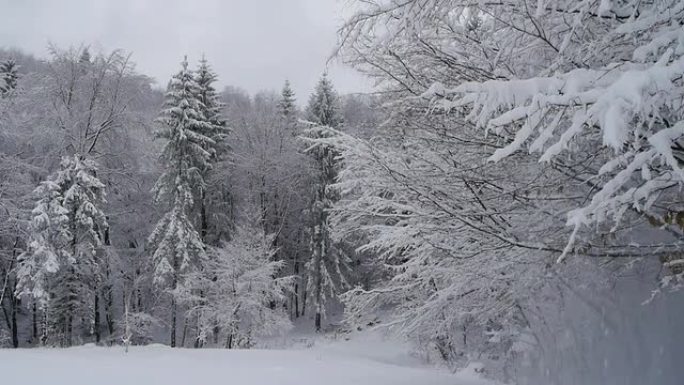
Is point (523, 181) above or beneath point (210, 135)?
beneath

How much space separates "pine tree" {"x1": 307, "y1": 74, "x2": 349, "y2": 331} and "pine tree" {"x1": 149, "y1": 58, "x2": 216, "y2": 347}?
6.35 metres

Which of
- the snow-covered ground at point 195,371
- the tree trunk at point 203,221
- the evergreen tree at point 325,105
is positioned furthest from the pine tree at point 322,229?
the snow-covered ground at point 195,371

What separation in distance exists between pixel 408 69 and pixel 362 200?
4.03 feet

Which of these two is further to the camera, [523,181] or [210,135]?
[210,135]

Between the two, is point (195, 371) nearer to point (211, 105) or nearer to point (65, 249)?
point (65, 249)

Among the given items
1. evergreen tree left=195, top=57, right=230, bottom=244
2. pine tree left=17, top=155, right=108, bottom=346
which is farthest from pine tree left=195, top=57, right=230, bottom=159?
pine tree left=17, top=155, right=108, bottom=346

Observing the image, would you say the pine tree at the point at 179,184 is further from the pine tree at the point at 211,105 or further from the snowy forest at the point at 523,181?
the snowy forest at the point at 523,181

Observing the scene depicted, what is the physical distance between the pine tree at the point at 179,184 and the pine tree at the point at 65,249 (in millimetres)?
2756

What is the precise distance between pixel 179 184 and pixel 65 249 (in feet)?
20.3

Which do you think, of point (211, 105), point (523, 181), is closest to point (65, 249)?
point (211, 105)

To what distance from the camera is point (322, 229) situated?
28.1 metres

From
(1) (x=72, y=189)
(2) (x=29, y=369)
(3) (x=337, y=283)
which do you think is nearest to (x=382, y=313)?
(3) (x=337, y=283)

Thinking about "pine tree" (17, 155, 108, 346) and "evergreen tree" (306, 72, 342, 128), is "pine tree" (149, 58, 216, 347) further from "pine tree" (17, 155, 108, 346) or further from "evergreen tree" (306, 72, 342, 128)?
"evergreen tree" (306, 72, 342, 128)

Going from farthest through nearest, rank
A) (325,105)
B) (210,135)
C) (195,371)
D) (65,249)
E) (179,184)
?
1. (325,105)
2. (210,135)
3. (179,184)
4. (65,249)
5. (195,371)
